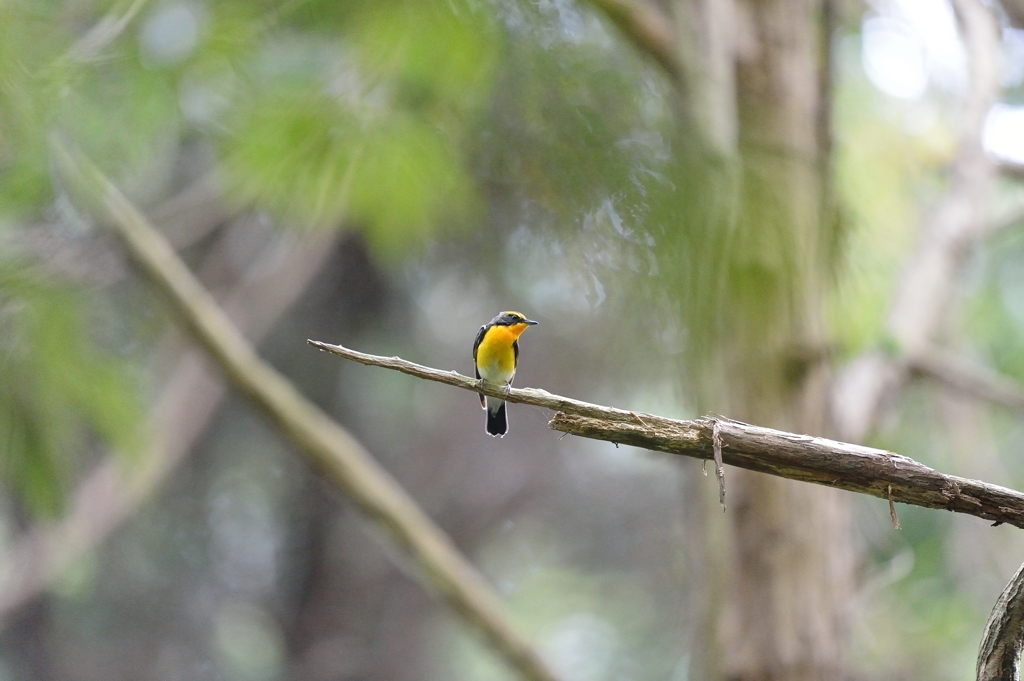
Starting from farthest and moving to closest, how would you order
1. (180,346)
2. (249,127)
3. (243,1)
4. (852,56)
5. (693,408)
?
(180,346) < (852,56) < (249,127) < (243,1) < (693,408)

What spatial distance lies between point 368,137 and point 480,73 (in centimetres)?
45

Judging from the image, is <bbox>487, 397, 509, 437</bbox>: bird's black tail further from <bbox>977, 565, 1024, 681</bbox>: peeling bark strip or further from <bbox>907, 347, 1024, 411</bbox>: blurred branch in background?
<bbox>977, 565, 1024, 681</bbox>: peeling bark strip

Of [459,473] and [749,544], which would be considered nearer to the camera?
[749,544]

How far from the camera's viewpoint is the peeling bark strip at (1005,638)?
4.40 ft

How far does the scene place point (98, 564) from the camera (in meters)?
6.65

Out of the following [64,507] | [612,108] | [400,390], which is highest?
[400,390]

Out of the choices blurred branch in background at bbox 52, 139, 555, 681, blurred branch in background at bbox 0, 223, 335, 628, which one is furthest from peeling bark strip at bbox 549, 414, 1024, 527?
blurred branch in background at bbox 0, 223, 335, 628

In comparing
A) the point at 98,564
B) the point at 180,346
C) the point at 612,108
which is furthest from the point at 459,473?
the point at 612,108

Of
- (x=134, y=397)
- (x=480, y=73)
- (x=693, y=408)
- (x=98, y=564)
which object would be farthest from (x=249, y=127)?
(x=98, y=564)

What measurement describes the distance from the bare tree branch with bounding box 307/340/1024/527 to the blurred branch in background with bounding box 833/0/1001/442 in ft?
8.09

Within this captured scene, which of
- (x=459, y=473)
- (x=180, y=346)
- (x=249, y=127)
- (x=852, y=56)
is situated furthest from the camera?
(x=459, y=473)

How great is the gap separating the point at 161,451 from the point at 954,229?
4.05 m

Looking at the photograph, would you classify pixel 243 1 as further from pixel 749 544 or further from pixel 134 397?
pixel 749 544

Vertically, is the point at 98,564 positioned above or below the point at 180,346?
below
